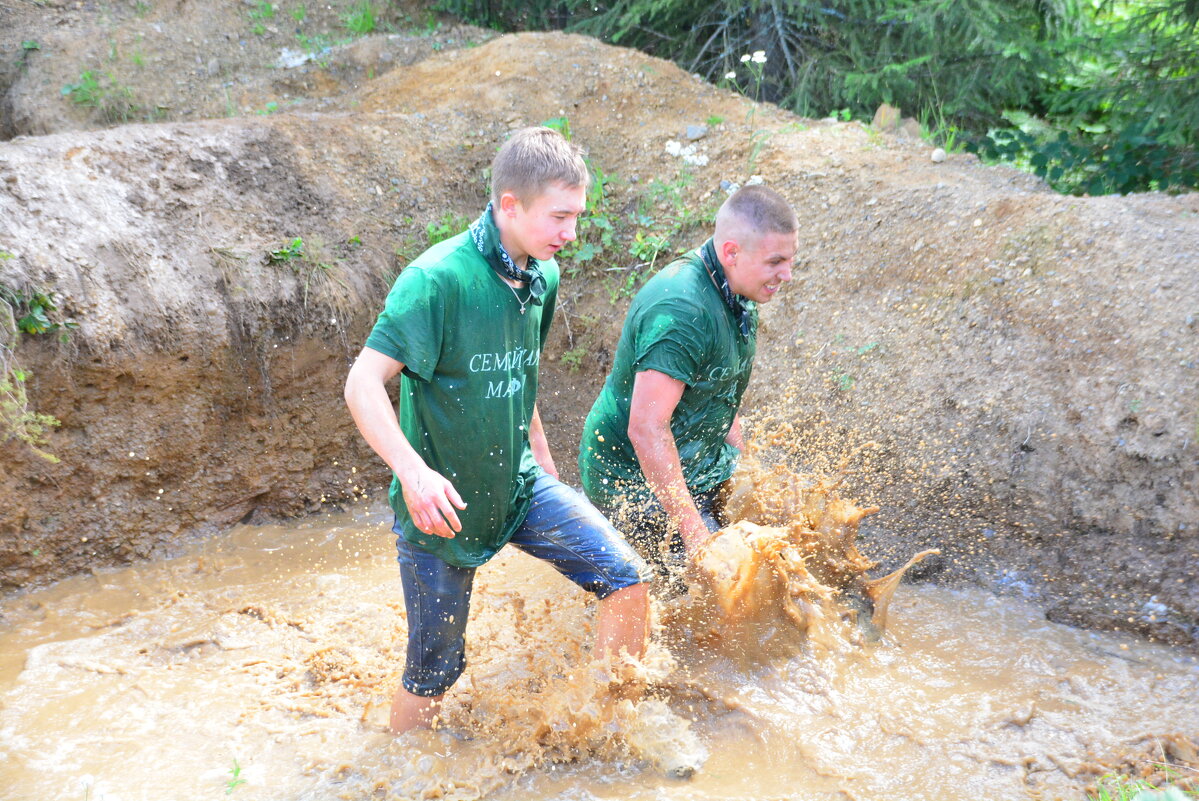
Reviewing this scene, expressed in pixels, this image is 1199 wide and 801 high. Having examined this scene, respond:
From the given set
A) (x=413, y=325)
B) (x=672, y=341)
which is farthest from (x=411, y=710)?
(x=672, y=341)

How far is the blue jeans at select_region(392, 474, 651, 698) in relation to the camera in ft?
9.80

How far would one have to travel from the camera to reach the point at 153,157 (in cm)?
559

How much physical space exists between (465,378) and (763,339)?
307 centimetres

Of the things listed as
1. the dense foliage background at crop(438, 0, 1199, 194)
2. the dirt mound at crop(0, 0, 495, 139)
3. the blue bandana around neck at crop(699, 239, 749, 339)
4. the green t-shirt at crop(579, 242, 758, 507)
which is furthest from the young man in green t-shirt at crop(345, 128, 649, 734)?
the dirt mound at crop(0, 0, 495, 139)

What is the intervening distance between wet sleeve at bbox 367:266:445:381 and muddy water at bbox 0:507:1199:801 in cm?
124

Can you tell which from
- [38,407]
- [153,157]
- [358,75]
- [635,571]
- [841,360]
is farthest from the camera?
[358,75]

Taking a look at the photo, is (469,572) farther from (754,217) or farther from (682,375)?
(754,217)

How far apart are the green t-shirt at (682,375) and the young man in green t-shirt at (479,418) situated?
399mm

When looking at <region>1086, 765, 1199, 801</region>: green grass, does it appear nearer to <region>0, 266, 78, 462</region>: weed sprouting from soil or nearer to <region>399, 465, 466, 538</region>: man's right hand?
<region>399, 465, 466, 538</region>: man's right hand

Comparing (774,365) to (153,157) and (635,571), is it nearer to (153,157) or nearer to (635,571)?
(635,571)

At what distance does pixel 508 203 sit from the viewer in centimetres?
279

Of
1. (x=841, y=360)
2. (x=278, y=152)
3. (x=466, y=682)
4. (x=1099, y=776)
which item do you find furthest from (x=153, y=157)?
(x=1099, y=776)

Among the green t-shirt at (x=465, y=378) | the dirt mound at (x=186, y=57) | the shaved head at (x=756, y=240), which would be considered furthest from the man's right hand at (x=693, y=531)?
the dirt mound at (x=186, y=57)

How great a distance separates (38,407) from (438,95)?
145 inches
